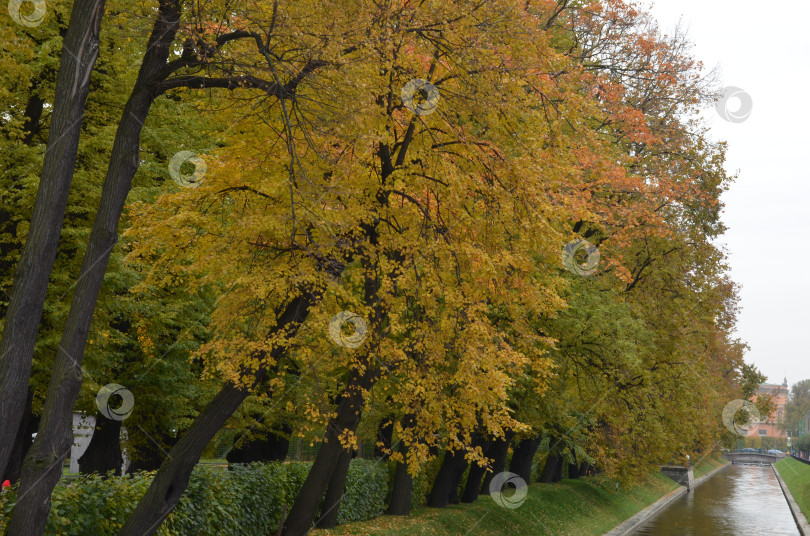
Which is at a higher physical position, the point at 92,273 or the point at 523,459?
the point at 92,273

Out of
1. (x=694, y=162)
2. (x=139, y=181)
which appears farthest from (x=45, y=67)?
(x=694, y=162)

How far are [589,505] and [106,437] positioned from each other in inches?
831

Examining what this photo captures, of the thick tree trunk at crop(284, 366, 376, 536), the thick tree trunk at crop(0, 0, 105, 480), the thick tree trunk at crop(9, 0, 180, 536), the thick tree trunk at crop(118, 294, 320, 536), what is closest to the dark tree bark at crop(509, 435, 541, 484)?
the thick tree trunk at crop(284, 366, 376, 536)

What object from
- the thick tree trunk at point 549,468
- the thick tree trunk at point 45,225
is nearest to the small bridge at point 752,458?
the thick tree trunk at point 549,468

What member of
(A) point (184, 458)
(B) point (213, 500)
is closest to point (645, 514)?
(B) point (213, 500)

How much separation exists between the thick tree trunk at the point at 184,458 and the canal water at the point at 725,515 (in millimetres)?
22925

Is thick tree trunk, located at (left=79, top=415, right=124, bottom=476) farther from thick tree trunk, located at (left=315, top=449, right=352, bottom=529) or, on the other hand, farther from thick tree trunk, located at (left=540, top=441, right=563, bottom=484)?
thick tree trunk, located at (left=540, top=441, right=563, bottom=484)

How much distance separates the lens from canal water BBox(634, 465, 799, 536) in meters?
33.2

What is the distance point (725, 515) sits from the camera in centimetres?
4116

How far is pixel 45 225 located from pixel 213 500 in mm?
7595

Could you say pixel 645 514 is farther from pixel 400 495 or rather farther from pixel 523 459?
pixel 400 495

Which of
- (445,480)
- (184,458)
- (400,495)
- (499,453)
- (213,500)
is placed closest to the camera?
(184,458)

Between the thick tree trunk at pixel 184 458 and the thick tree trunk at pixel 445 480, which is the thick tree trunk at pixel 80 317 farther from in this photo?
the thick tree trunk at pixel 445 480

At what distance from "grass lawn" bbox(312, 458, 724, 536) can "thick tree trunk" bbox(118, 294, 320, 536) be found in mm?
5761
